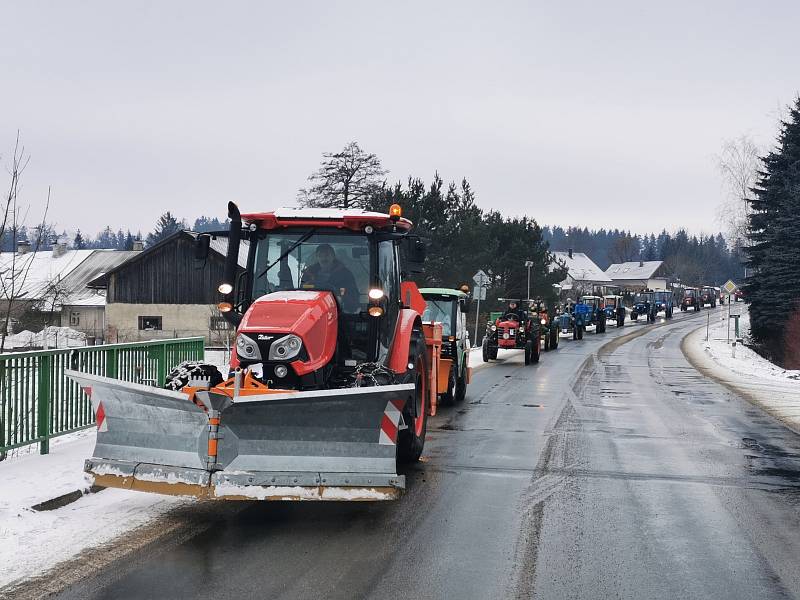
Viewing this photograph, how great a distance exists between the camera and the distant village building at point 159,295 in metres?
48.1

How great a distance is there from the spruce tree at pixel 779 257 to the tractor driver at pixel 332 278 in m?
31.0

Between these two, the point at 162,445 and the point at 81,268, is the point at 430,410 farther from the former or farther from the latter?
the point at 81,268

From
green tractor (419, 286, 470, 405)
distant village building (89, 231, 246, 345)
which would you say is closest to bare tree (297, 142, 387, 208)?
distant village building (89, 231, 246, 345)

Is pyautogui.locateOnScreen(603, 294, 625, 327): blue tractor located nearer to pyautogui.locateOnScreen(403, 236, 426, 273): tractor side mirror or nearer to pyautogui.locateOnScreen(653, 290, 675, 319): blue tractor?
pyautogui.locateOnScreen(653, 290, 675, 319): blue tractor

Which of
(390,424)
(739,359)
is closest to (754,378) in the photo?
(739,359)

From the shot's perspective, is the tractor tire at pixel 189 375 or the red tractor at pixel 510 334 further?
the red tractor at pixel 510 334

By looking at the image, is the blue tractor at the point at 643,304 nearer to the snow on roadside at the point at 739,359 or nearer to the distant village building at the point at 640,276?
the snow on roadside at the point at 739,359

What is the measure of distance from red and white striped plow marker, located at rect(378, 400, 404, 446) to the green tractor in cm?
805

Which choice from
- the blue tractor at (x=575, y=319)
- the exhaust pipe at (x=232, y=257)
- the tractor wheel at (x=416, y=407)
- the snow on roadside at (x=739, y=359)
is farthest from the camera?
the blue tractor at (x=575, y=319)

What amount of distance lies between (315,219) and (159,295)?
42247 mm

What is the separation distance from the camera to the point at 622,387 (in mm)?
18766

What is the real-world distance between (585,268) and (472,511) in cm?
13313

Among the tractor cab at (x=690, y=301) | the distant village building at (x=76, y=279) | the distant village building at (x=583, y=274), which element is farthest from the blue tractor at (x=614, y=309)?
the distant village building at (x=583, y=274)

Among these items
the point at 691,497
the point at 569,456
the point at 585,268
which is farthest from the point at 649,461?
the point at 585,268
